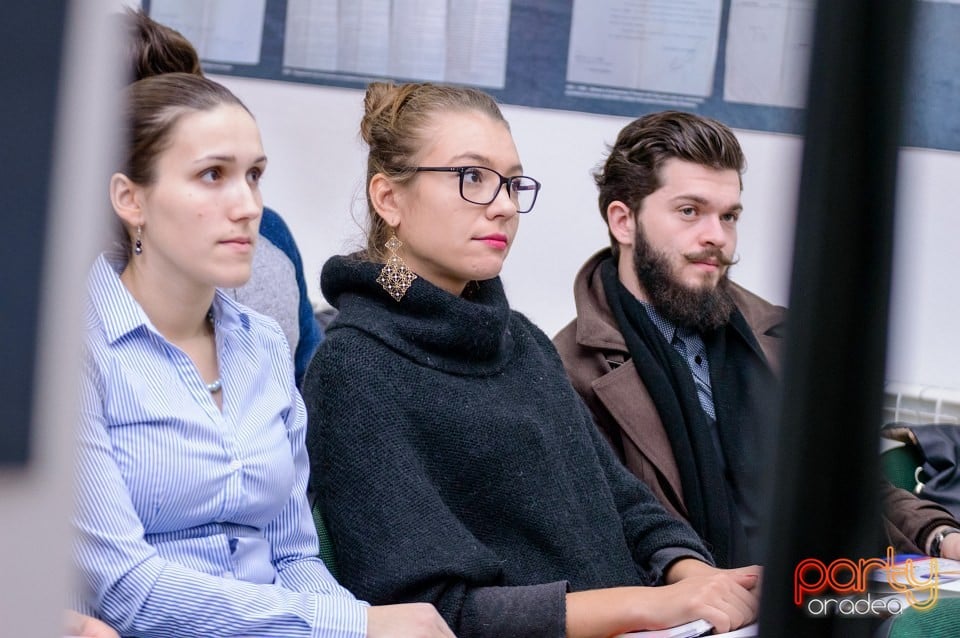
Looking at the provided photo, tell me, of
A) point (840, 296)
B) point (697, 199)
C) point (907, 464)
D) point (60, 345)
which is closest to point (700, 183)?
point (697, 199)

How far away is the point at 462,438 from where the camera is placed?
5.49ft

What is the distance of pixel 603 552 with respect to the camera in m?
1.81

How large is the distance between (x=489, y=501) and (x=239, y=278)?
0.49m

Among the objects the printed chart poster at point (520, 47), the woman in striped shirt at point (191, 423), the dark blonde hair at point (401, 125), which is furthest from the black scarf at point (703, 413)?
the printed chart poster at point (520, 47)

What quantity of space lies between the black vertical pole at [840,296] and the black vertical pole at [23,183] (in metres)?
0.29

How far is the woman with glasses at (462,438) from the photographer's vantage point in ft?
5.17

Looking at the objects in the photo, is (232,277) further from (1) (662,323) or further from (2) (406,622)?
(1) (662,323)

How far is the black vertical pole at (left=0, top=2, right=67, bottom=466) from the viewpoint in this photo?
431 mm

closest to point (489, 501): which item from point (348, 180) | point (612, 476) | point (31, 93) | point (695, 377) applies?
point (612, 476)

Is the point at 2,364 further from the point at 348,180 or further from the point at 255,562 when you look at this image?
the point at 348,180

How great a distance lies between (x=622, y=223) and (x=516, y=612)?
1.08 m

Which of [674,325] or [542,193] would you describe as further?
[542,193]

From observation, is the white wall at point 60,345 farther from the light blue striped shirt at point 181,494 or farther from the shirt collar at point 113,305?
the shirt collar at point 113,305

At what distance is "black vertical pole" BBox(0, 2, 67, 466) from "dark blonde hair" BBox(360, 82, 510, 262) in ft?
4.46
